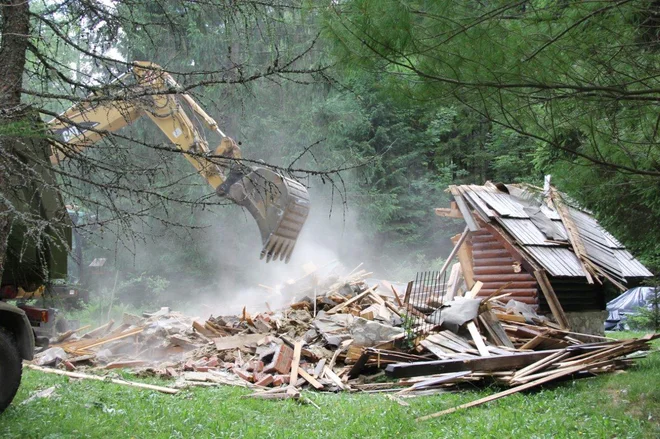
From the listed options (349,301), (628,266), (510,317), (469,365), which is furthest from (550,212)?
(469,365)

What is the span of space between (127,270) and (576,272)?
19.3 meters

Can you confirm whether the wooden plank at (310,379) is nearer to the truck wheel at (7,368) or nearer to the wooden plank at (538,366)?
the wooden plank at (538,366)

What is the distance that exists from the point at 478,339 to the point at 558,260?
14.3 ft

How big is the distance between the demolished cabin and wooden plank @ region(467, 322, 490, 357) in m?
2.62

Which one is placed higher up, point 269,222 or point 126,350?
point 269,222

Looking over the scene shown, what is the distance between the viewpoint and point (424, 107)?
614cm

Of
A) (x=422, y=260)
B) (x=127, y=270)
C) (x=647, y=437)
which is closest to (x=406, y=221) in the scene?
(x=422, y=260)

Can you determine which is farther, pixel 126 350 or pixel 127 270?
pixel 127 270

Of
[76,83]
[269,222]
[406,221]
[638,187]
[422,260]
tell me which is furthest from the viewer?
[406,221]

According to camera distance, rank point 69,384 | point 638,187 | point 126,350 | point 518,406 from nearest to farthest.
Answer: point 518,406 → point 638,187 → point 69,384 → point 126,350

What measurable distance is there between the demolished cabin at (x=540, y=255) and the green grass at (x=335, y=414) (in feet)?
16.2

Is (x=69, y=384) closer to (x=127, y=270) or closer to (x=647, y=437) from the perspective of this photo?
(x=647, y=437)

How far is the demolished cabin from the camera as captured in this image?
46.3ft

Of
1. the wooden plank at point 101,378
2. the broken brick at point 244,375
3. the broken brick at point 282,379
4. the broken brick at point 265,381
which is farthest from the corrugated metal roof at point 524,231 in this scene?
the wooden plank at point 101,378
